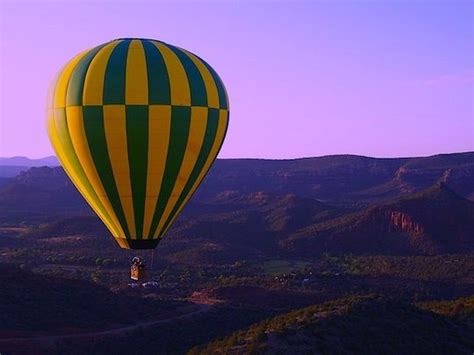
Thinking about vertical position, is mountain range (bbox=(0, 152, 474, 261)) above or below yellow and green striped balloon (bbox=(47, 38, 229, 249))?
below

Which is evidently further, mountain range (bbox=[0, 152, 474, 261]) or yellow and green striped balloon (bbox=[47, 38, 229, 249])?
mountain range (bbox=[0, 152, 474, 261])

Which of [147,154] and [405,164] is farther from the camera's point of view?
[405,164]

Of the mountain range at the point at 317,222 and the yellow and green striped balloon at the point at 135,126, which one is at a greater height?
the yellow and green striped balloon at the point at 135,126

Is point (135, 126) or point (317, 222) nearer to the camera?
point (135, 126)

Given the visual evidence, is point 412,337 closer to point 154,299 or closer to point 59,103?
point 59,103

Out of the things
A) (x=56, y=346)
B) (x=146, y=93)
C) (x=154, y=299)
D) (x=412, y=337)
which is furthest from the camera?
(x=154, y=299)

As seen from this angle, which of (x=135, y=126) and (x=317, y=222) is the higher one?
(x=135, y=126)

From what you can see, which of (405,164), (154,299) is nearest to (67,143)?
(154,299)

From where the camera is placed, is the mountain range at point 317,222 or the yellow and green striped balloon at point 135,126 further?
the mountain range at point 317,222
